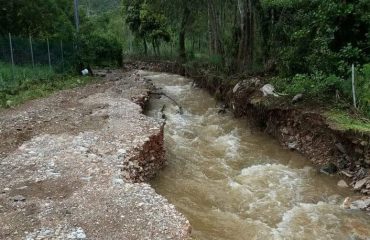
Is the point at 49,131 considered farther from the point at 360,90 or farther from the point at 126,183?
the point at 360,90

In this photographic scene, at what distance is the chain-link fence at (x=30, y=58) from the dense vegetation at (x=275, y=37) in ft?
5.19

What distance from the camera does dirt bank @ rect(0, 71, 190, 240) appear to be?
527 cm

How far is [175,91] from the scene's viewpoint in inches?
813

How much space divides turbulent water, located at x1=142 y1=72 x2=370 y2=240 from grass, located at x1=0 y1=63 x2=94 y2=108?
5.49 meters

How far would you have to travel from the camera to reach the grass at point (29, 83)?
14.1m

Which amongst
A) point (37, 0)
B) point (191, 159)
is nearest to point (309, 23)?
point (191, 159)

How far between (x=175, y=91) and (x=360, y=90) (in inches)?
463

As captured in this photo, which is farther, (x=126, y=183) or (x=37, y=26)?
(x=37, y=26)

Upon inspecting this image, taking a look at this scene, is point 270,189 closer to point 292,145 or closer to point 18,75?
point 292,145

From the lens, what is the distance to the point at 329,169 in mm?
9125

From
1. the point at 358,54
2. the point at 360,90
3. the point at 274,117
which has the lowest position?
the point at 274,117

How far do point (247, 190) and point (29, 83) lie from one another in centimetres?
1136

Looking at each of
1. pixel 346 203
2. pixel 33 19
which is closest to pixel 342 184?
pixel 346 203

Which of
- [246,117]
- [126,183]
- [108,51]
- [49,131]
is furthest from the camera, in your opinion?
[108,51]
